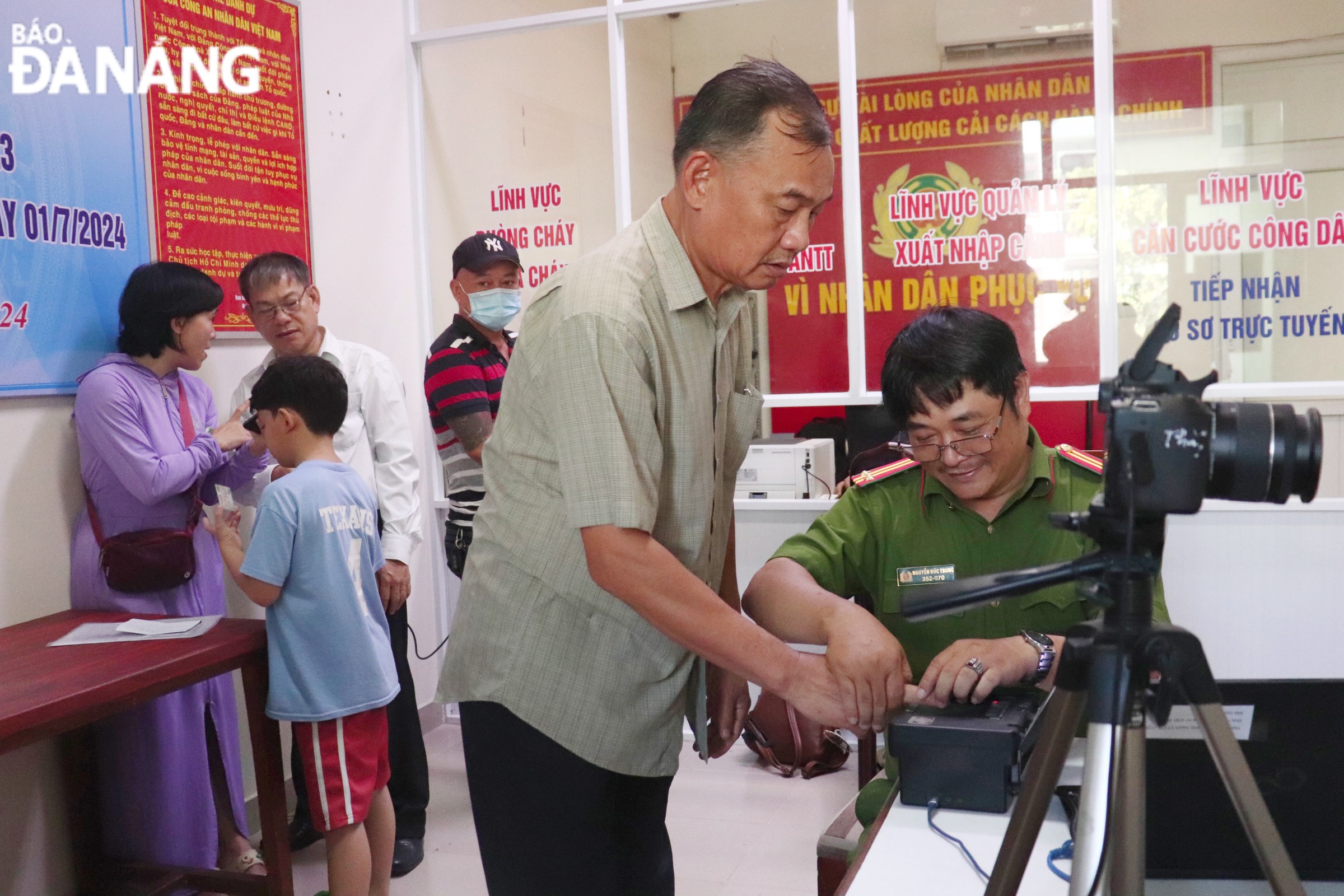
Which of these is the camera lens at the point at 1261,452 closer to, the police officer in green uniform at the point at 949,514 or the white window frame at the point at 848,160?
the police officer in green uniform at the point at 949,514

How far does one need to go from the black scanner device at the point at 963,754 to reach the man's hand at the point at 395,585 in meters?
1.95

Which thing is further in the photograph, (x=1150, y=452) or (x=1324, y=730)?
(x=1324, y=730)

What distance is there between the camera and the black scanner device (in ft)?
4.11

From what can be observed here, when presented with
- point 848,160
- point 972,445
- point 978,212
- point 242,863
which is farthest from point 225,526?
point 978,212

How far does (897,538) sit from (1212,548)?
6.37 feet

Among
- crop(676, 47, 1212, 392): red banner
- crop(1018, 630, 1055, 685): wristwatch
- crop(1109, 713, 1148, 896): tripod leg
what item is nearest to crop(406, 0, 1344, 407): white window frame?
crop(676, 47, 1212, 392): red banner

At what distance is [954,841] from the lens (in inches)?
47.9

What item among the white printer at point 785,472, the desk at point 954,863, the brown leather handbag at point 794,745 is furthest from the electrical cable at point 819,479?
the desk at point 954,863

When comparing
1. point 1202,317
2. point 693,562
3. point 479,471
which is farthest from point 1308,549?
point 693,562

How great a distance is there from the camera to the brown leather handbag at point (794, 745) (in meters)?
3.51

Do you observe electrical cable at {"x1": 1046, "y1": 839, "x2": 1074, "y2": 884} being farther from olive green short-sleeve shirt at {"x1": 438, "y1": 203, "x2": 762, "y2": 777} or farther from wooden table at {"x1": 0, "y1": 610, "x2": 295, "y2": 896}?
wooden table at {"x1": 0, "y1": 610, "x2": 295, "y2": 896}

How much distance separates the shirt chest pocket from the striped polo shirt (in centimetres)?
165

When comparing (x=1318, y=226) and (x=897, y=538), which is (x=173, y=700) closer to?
(x=897, y=538)

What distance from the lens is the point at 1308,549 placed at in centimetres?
327
